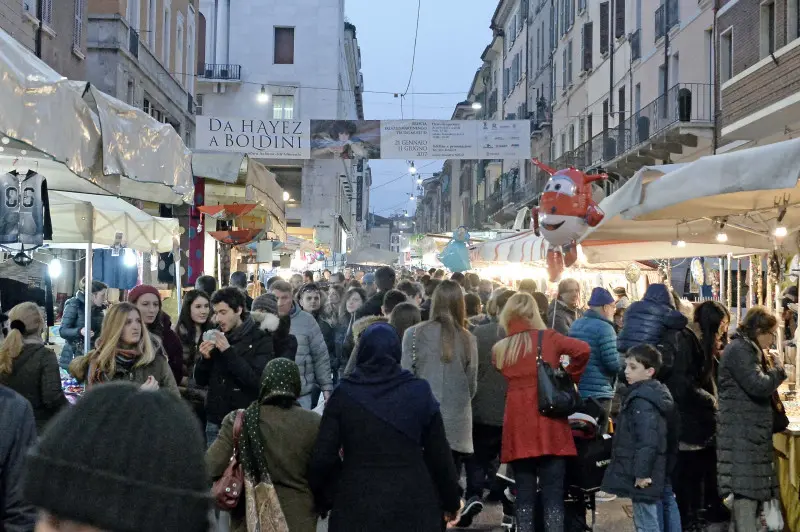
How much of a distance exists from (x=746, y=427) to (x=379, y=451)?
10.2 feet

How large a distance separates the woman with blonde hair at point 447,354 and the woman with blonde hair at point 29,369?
266 cm

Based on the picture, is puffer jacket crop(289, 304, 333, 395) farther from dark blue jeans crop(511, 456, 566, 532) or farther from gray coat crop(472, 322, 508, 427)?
dark blue jeans crop(511, 456, 566, 532)

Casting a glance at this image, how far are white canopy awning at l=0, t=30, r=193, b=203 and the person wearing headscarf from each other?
5.50 ft

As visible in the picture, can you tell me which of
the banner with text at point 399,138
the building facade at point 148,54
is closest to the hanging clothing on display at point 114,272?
the building facade at point 148,54

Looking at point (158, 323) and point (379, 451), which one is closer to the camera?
point (379, 451)

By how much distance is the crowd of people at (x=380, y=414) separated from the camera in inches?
60.4

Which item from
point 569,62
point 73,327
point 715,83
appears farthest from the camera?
point 569,62

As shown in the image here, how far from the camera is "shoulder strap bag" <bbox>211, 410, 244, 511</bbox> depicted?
4617 millimetres

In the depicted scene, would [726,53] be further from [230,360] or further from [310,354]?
[230,360]

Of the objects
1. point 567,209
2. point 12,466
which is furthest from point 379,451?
point 567,209

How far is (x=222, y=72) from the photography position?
1911 inches

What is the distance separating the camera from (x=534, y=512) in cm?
658

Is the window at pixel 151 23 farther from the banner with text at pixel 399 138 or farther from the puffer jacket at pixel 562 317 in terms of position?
the puffer jacket at pixel 562 317

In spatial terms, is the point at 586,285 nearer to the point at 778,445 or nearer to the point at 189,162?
the point at 778,445
